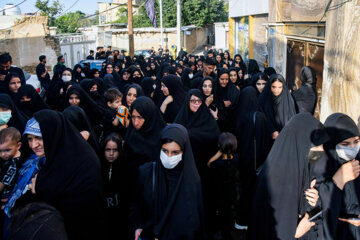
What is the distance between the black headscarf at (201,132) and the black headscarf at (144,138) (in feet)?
1.97

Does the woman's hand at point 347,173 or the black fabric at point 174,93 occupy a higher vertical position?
the black fabric at point 174,93

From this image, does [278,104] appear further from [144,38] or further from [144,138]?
[144,38]

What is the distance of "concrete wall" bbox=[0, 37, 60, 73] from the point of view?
16016 millimetres

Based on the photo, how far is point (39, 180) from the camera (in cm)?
236

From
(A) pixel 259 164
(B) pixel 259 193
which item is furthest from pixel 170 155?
(A) pixel 259 164

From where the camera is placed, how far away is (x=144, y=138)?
11.2 feet

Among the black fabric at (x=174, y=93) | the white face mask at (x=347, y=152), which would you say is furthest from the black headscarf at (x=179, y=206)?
the black fabric at (x=174, y=93)

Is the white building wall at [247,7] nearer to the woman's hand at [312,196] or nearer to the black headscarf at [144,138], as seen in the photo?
the black headscarf at [144,138]

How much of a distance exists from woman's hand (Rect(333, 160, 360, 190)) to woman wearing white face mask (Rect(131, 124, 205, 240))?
92cm

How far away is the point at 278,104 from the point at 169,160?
8.06 ft

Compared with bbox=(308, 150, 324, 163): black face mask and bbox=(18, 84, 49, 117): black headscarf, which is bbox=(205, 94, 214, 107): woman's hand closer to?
bbox=(18, 84, 49, 117): black headscarf

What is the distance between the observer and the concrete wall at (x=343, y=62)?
432cm

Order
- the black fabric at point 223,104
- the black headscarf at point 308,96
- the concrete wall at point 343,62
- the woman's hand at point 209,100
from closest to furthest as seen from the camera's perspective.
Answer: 1. the concrete wall at point 343,62
2. the black headscarf at point 308,96
3. the woman's hand at point 209,100
4. the black fabric at point 223,104

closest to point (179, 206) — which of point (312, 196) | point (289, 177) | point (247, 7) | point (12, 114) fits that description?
point (289, 177)
